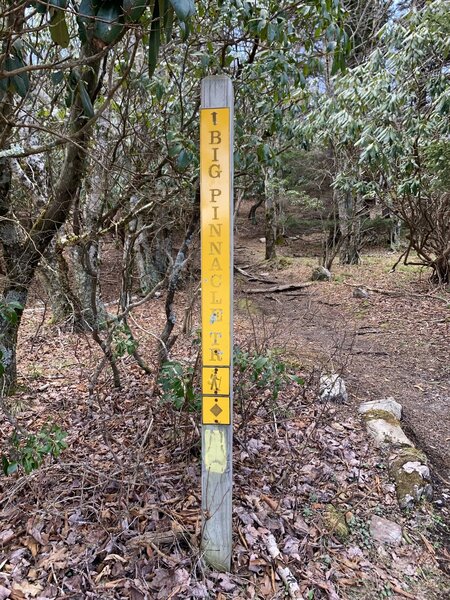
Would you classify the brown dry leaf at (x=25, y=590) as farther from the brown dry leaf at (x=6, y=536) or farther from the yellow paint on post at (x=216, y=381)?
the yellow paint on post at (x=216, y=381)

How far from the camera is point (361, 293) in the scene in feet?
26.2

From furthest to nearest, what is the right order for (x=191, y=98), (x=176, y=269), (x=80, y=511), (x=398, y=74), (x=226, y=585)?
(x=398, y=74)
(x=191, y=98)
(x=176, y=269)
(x=80, y=511)
(x=226, y=585)

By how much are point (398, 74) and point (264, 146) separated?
10.3 ft

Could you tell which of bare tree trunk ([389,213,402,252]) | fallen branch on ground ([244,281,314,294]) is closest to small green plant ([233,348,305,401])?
fallen branch on ground ([244,281,314,294])

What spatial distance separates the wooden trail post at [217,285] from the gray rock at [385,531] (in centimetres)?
111

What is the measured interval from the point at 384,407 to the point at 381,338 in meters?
2.40

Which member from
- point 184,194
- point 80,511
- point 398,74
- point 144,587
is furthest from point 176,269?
point 398,74

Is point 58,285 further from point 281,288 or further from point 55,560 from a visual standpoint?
point 281,288

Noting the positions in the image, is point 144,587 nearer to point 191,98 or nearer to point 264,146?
point 264,146

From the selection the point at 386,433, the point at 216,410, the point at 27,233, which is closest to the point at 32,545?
the point at 216,410

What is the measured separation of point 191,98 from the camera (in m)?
3.68

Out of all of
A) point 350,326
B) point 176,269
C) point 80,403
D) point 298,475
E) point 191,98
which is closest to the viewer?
point 298,475

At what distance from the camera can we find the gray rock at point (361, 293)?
795 centimetres

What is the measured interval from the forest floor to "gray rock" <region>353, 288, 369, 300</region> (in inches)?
144
